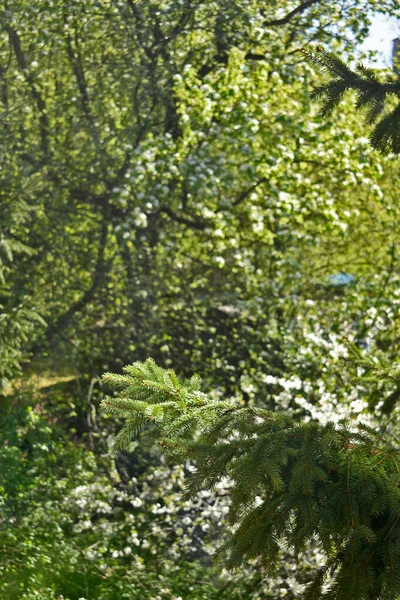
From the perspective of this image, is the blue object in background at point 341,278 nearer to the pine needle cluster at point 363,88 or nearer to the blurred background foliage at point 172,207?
the blurred background foliage at point 172,207

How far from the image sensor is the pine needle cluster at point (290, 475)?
3.26m

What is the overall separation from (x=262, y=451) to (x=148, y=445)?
518 millimetres

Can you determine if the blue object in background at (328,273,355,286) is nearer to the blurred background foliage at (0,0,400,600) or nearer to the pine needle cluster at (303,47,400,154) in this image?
the blurred background foliage at (0,0,400,600)

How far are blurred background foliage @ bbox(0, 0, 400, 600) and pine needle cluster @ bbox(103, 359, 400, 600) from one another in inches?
210

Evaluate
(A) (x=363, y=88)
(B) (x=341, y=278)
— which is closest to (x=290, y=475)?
(A) (x=363, y=88)

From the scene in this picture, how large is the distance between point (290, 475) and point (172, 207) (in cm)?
672

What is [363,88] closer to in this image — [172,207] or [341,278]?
[172,207]

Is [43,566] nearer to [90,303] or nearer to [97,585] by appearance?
[97,585]

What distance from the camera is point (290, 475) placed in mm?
3451

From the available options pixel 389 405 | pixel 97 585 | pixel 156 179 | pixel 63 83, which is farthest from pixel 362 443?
pixel 63 83

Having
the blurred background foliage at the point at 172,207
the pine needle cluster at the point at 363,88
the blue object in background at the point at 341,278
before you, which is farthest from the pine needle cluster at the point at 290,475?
the blue object in background at the point at 341,278

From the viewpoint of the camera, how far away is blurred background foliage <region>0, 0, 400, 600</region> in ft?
30.7

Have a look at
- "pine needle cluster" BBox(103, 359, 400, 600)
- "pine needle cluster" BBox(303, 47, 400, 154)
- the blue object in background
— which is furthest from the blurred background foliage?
"pine needle cluster" BBox(103, 359, 400, 600)

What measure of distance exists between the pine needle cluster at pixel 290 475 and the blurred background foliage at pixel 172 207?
5.34m
